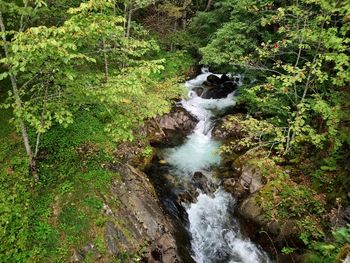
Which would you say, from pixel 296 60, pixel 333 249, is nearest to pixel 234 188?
pixel 333 249

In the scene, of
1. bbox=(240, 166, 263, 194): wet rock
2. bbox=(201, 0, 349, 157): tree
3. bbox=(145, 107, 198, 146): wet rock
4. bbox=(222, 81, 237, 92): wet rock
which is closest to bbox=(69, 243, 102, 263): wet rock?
bbox=(240, 166, 263, 194): wet rock

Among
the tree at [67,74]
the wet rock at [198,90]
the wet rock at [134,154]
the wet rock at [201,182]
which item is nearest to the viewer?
the tree at [67,74]

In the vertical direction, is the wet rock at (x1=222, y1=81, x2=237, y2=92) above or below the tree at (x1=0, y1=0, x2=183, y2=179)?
below

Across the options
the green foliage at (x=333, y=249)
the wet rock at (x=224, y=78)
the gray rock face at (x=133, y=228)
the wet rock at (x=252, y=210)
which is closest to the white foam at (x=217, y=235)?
the wet rock at (x=252, y=210)

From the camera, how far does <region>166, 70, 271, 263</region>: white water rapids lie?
10305 mm

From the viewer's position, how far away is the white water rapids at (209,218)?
10305 mm

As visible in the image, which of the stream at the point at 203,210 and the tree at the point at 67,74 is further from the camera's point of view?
the stream at the point at 203,210

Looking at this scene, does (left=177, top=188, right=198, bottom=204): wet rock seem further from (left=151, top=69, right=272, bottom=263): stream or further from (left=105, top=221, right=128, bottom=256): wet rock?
(left=105, top=221, right=128, bottom=256): wet rock

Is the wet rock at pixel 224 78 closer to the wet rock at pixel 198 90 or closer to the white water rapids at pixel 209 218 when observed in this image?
the wet rock at pixel 198 90

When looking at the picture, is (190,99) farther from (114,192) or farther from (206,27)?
(114,192)

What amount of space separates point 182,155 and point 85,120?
5021mm

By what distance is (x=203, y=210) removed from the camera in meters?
11.8

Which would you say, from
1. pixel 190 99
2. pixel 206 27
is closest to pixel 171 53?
pixel 206 27

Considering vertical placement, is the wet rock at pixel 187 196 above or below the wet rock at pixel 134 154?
below
